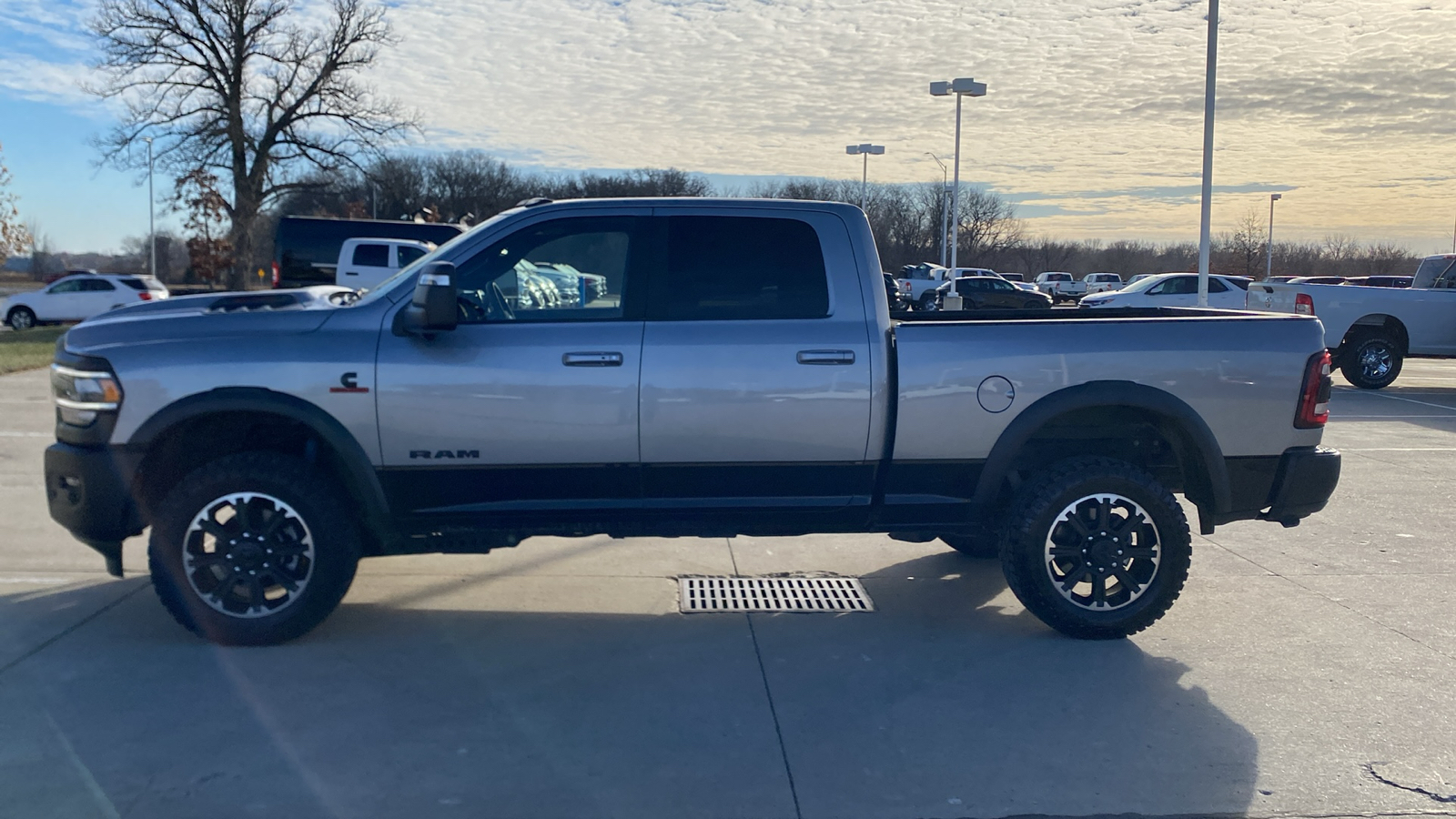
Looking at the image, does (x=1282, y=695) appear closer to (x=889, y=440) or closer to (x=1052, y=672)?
(x=1052, y=672)

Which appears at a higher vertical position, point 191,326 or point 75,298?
point 191,326

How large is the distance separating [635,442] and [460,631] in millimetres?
1299

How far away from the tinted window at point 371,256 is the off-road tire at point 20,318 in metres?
11.6

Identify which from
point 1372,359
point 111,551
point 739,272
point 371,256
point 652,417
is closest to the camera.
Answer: point 652,417

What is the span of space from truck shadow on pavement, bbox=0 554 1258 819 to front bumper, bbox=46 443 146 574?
542mm

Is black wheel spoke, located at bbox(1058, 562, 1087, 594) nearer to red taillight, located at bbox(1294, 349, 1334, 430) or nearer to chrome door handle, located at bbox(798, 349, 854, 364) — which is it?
red taillight, located at bbox(1294, 349, 1334, 430)

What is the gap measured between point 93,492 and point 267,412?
2.66 ft

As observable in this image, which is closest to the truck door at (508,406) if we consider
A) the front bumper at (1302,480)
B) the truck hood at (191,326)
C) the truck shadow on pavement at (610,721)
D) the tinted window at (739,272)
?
the tinted window at (739,272)

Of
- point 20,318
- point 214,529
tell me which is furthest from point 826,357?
point 20,318

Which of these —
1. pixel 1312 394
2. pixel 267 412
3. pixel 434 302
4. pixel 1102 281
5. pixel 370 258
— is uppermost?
pixel 1102 281

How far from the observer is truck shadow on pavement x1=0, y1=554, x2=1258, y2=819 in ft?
11.9

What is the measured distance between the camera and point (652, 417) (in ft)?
16.0

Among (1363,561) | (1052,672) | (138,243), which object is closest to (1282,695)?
(1052,672)

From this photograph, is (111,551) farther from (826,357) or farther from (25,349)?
(25,349)
